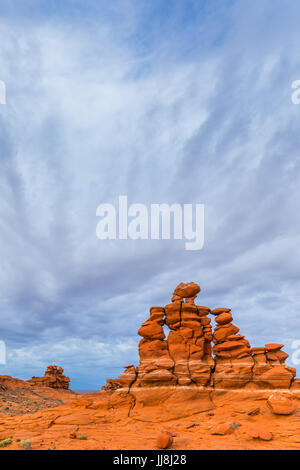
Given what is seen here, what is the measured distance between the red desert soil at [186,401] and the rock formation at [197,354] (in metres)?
0.10

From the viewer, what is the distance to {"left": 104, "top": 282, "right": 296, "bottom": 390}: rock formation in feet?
97.9

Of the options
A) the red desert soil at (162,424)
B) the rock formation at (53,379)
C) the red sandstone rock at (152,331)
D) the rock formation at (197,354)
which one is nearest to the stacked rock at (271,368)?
the rock formation at (197,354)

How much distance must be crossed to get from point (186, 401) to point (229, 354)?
7462mm

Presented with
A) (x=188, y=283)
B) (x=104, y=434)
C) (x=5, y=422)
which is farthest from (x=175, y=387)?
(x=5, y=422)

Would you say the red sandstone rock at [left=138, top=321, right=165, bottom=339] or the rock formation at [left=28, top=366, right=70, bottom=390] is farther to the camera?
the rock formation at [left=28, top=366, right=70, bottom=390]

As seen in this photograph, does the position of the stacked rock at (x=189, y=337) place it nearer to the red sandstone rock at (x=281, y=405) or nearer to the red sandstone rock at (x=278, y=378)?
the red sandstone rock at (x=278, y=378)

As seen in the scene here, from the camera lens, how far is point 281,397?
25.4 metres

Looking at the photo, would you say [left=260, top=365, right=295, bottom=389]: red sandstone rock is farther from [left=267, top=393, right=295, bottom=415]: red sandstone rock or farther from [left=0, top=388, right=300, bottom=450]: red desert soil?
[left=267, top=393, right=295, bottom=415]: red sandstone rock

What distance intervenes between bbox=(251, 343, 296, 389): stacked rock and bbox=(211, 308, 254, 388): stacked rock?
759 mm

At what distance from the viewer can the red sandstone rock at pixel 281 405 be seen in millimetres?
24125

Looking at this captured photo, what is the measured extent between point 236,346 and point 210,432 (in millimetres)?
11428

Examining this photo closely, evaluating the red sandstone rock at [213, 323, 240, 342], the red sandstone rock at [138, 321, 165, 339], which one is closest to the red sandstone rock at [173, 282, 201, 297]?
the red sandstone rock at [138, 321, 165, 339]

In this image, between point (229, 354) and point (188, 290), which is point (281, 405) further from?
point (188, 290)
